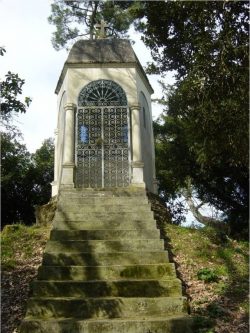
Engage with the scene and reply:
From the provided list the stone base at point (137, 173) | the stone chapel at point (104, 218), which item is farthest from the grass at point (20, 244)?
the stone base at point (137, 173)

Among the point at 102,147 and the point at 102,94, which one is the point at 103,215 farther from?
the point at 102,94

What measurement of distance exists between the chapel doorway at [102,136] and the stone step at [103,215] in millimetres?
1683

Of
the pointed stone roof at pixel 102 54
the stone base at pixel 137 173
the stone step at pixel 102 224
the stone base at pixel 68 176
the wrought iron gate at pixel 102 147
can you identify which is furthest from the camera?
the pointed stone roof at pixel 102 54

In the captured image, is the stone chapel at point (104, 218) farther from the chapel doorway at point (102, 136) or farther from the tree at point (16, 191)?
the tree at point (16, 191)

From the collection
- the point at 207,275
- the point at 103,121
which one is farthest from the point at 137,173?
the point at 207,275

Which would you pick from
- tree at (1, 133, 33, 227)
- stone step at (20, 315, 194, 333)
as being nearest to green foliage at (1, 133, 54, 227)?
tree at (1, 133, 33, 227)

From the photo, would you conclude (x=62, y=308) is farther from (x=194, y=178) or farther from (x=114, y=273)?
(x=194, y=178)

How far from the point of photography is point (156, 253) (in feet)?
23.8

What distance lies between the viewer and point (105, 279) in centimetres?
662

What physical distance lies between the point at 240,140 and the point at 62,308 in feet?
14.0

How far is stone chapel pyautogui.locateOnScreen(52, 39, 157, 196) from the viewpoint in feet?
33.9

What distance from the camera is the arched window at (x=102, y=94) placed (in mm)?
10883

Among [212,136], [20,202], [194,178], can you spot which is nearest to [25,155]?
[20,202]

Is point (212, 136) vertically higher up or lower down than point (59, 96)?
lower down
